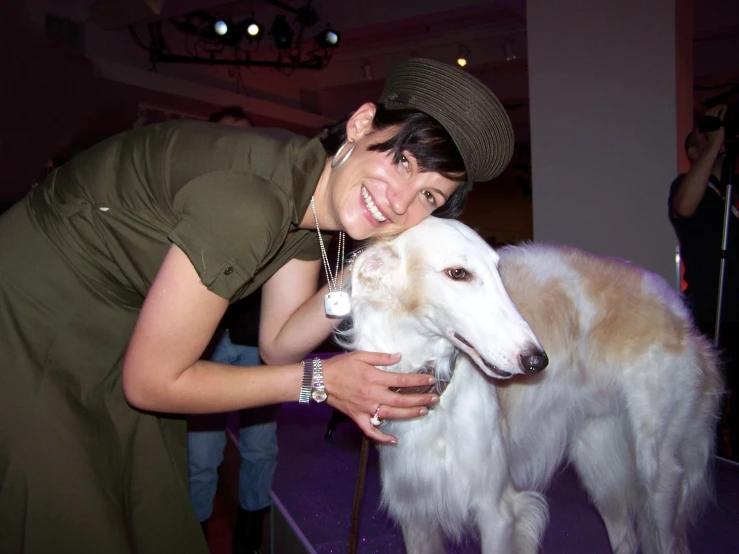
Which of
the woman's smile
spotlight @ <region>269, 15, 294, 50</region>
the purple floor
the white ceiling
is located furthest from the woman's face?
spotlight @ <region>269, 15, 294, 50</region>

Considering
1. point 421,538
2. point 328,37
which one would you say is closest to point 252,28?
point 328,37

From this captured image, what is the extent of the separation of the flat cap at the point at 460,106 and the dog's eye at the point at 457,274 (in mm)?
245

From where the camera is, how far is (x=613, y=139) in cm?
385

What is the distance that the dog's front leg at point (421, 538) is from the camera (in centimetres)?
188

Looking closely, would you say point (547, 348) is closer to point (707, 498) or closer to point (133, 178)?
point (707, 498)

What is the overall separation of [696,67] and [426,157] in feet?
30.3

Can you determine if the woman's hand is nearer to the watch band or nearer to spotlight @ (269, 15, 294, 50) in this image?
the watch band

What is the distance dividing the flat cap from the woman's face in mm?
88

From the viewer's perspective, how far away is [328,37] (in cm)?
768

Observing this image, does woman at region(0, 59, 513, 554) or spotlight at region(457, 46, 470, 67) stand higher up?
spotlight at region(457, 46, 470, 67)

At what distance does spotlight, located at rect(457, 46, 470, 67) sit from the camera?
8734mm

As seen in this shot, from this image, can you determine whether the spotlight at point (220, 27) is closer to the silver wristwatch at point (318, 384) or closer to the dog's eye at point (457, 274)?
the dog's eye at point (457, 274)

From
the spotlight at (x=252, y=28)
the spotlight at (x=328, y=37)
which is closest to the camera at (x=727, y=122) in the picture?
the spotlight at (x=328, y=37)

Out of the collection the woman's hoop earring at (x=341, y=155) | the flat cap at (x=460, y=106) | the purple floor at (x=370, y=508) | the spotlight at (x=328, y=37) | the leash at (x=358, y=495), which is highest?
the spotlight at (x=328, y=37)
